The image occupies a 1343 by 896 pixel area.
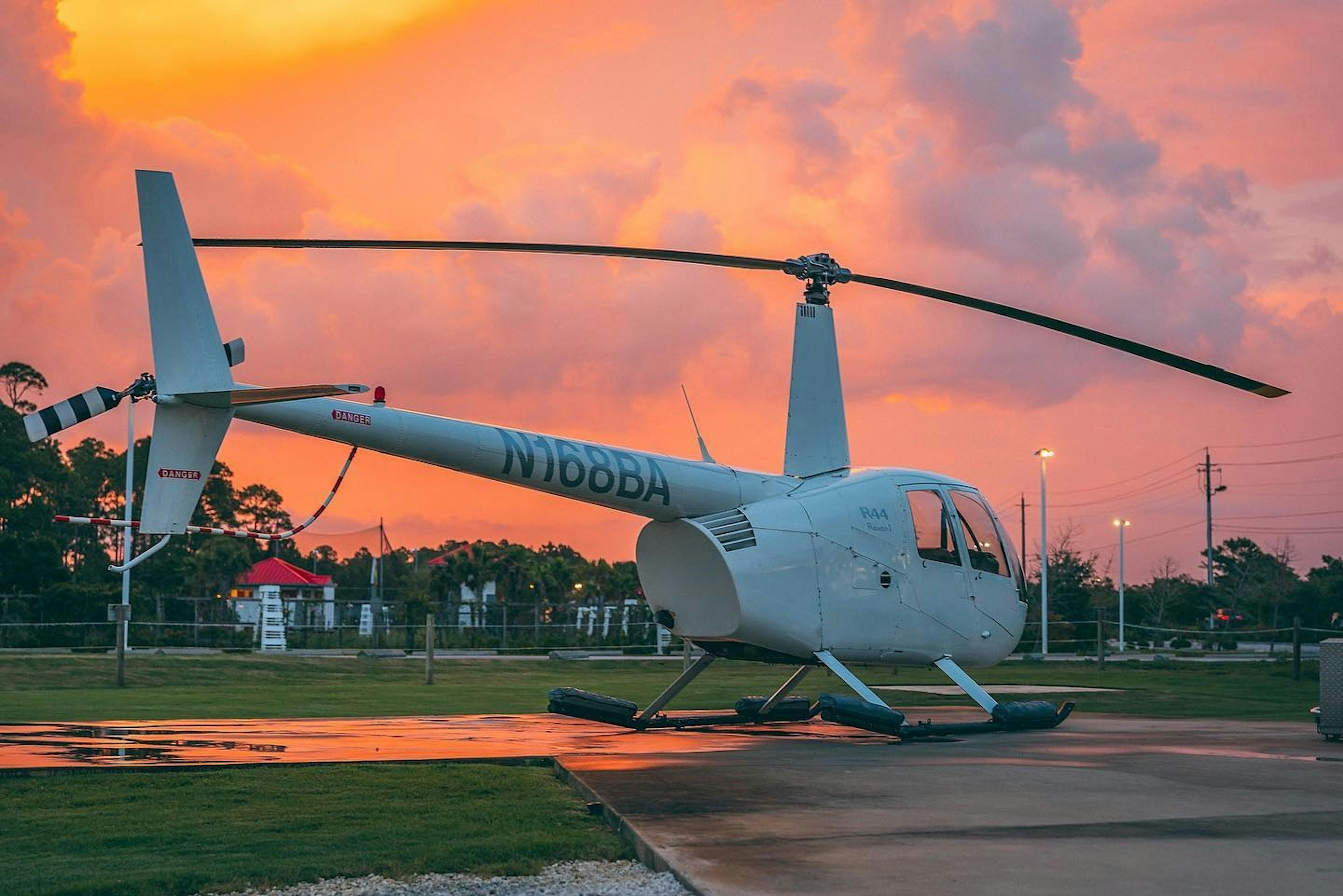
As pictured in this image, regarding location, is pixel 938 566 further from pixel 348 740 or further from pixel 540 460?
pixel 348 740

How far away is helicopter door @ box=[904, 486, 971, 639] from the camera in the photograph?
17.0m

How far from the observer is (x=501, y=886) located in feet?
23.5

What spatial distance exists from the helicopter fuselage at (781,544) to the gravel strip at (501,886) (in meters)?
7.27

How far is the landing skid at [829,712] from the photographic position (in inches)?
585

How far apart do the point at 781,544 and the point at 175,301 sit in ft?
24.0

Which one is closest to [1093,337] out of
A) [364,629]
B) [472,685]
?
[472,685]

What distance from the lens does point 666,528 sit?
16.4 metres

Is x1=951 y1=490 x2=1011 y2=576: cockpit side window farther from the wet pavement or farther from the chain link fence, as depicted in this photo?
A: the chain link fence

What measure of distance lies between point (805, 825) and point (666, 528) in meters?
7.86

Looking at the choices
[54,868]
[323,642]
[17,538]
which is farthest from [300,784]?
[17,538]

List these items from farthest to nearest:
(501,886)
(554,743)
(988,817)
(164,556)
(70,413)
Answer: (164,556)
(554,743)
(70,413)
(988,817)
(501,886)

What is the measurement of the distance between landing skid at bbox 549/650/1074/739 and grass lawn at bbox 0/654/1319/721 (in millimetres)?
4195

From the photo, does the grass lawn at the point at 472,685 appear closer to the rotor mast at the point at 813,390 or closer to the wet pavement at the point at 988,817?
the rotor mast at the point at 813,390

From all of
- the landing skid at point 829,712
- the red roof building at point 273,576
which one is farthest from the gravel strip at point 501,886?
the red roof building at point 273,576
